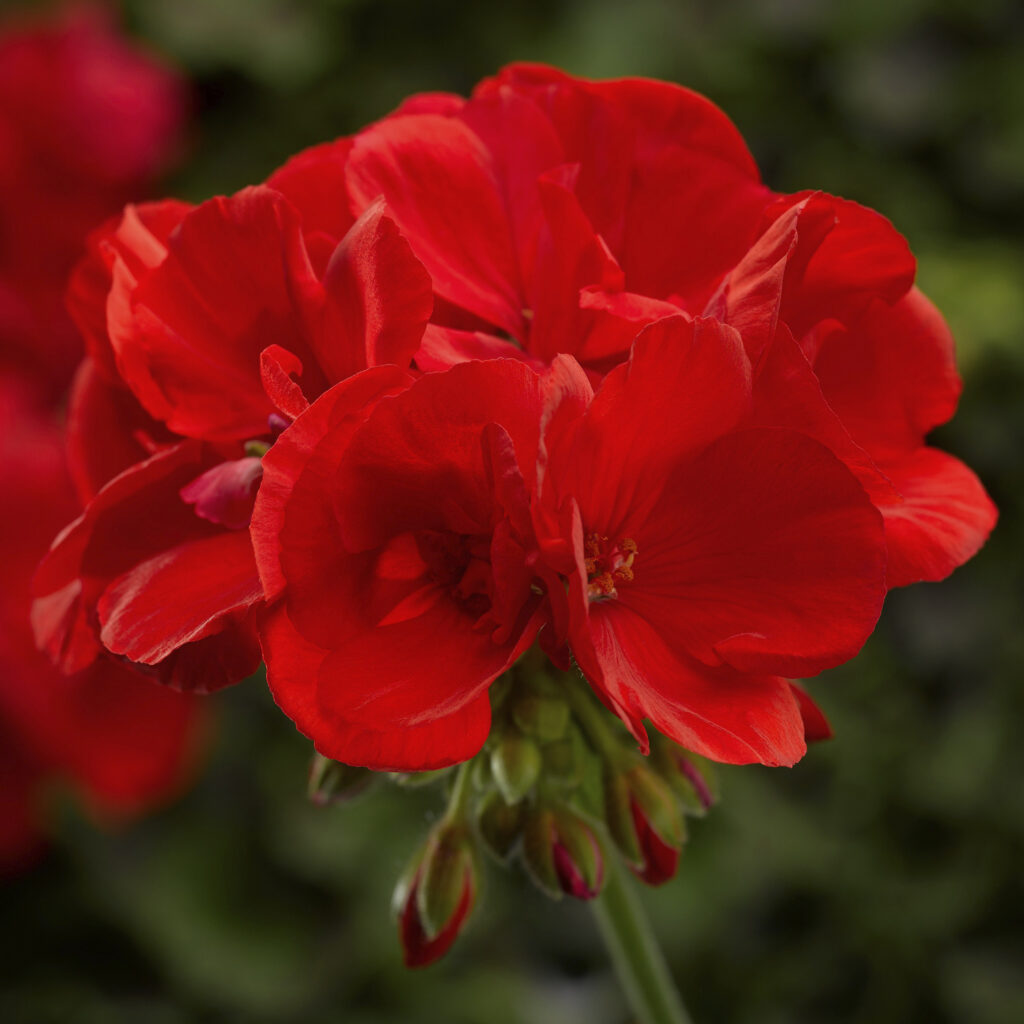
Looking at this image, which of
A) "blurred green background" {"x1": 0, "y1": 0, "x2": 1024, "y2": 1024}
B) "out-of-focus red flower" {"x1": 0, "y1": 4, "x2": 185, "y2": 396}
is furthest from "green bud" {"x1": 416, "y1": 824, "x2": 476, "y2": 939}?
"out-of-focus red flower" {"x1": 0, "y1": 4, "x2": 185, "y2": 396}

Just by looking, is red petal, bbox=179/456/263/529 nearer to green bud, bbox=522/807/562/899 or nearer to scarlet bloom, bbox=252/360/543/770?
scarlet bloom, bbox=252/360/543/770

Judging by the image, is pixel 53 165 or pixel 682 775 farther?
pixel 53 165

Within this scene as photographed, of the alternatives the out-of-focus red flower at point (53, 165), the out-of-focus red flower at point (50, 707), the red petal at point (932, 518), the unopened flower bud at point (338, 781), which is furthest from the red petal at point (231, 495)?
the out-of-focus red flower at point (53, 165)

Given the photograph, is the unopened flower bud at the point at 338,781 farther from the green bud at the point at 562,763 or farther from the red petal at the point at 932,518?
the red petal at the point at 932,518

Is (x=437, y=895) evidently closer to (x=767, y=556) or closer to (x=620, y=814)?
(x=620, y=814)

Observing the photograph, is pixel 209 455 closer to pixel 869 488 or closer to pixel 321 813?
pixel 869 488

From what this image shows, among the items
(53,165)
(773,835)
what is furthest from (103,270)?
(773,835)
